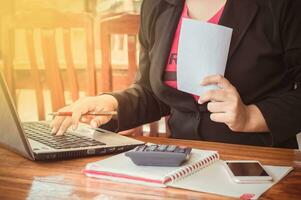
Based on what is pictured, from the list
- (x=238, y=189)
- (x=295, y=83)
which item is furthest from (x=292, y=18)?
(x=238, y=189)

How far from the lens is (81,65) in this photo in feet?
8.39

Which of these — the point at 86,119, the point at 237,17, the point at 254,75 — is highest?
the point at 237,17

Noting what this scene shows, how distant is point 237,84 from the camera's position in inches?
44.9

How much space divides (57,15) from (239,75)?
1029 millimetres

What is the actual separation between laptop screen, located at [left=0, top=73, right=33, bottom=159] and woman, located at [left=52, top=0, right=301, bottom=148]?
13cm

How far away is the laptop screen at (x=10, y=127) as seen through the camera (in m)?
0.82

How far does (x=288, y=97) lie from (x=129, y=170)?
50cm

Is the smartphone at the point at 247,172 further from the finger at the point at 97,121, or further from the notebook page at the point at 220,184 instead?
the finger at the point at 97,121

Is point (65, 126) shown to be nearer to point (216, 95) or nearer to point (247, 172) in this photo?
point (216, 95)

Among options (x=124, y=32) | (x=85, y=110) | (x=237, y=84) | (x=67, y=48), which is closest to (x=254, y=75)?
(x=237, y=84)

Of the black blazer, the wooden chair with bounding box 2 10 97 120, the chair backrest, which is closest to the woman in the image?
the black blazer

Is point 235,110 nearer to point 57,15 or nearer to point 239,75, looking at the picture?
point 239,75

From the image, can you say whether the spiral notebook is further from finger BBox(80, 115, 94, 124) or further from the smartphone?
finger BBox(80, 115, 94, 124)

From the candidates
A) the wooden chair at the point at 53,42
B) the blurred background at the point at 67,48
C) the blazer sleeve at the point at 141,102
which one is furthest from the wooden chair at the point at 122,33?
the blazer sleeve at the point at 141,102
